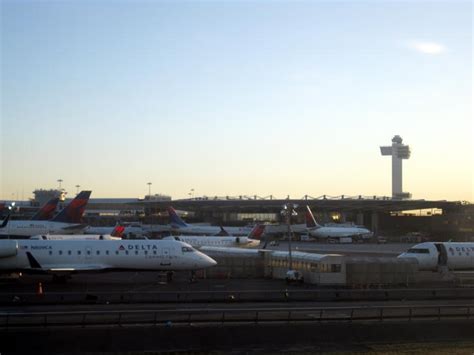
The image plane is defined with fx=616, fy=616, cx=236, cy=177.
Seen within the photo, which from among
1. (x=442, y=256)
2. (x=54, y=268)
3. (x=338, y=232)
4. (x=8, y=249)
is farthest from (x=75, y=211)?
(x=338, y=232)

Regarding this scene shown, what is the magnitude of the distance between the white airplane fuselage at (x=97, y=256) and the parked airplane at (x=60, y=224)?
145 ft

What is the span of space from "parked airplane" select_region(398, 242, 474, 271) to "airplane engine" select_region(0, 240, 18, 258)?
31.9 m

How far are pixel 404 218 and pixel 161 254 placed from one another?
411 ft

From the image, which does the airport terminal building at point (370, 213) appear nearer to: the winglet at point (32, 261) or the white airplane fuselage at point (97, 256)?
the white airplane fuselage at point (97, 256)

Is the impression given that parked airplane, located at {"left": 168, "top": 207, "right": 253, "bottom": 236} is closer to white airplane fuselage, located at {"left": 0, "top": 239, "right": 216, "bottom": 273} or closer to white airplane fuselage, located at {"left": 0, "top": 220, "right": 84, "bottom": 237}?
white airplane fuselage, located at {"left": 0, "top": 220, "right": 84, "bottom": 237}

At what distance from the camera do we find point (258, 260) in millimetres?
54688

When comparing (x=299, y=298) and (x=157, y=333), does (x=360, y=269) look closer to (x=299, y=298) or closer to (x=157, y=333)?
(x=299, y=298)

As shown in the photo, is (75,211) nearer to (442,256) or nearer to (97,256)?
(97,256)

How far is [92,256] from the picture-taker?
46531 mm

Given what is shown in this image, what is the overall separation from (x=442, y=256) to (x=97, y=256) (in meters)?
29.9

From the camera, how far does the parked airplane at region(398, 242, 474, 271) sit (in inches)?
2119

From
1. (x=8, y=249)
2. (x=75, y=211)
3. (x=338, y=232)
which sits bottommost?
(x=338, y=232)

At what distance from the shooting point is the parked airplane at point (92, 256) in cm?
4488

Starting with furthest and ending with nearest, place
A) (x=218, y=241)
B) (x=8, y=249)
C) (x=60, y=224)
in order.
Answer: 1. (x=60, y=224)
2. (x=218, y=241)
3. (x=8, y=249)
